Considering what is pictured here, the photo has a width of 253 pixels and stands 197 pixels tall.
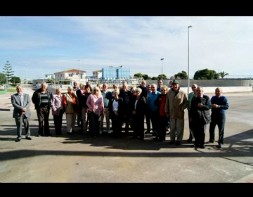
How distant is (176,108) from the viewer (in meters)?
8.21

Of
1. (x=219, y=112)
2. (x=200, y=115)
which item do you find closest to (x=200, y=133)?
(x=200, y=115)

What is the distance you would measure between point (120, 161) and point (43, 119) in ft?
14.1

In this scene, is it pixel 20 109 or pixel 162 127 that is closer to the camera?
pixel 162 127

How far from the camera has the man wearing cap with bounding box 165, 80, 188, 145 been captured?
27.0 feet

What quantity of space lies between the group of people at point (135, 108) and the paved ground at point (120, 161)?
50 cm

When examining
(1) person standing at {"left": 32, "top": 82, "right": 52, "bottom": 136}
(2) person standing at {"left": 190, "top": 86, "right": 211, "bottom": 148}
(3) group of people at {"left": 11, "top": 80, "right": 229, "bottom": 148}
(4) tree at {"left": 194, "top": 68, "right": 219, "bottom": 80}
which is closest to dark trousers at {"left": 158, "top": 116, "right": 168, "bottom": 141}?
(3) group of people at {"left": 11, "top": 80, "right": 229, "bottom": 148}

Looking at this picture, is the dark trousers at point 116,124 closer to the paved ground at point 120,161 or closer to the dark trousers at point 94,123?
the paved ground at point 120,161

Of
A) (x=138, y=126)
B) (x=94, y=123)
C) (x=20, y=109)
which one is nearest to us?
(x=20, y=109)

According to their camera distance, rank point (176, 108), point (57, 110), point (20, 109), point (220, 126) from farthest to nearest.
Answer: point (57, 110), point (20, 109), point (176, 108), point (220, 126)

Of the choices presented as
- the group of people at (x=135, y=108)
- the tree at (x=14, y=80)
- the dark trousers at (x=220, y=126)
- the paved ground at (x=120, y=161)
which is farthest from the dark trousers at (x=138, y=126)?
the tree at (x=14, y=80)

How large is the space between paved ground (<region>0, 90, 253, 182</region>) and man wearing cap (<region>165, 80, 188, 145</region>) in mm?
422

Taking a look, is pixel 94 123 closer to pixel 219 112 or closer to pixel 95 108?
pixel 95 108
